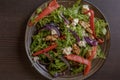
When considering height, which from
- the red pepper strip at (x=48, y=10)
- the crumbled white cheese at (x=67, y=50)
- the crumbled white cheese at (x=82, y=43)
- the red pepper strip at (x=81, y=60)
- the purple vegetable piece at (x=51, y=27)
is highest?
the red pepper strip at (x=48, y=10)

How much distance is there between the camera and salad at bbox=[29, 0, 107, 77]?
1465 millimetres

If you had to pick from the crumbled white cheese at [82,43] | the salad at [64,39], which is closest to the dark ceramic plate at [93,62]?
the salad at [64,39]

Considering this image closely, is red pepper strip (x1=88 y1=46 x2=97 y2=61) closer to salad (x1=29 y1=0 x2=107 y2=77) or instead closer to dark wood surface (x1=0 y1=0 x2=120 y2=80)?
salad (x1=29 y1=0 x2=107 y2=77)

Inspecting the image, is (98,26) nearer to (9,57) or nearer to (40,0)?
(40,0)

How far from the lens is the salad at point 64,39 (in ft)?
4.81

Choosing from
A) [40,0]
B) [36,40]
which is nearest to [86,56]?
[36,40]

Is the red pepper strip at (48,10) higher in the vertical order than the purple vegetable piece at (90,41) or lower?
higher

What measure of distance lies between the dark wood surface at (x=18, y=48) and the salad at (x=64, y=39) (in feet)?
Result: 0.27

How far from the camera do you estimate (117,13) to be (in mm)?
1644

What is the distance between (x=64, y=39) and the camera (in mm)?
1470

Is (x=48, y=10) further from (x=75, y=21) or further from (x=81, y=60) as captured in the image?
(x=81, y=60)

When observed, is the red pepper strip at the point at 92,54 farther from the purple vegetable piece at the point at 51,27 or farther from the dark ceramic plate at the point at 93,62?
the purple vegetable piece at the point at 51,27

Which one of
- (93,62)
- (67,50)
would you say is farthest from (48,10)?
(93,62)

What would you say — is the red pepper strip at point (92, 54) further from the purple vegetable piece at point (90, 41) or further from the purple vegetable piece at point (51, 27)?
the purple vegetable piece at point (51, 27)
